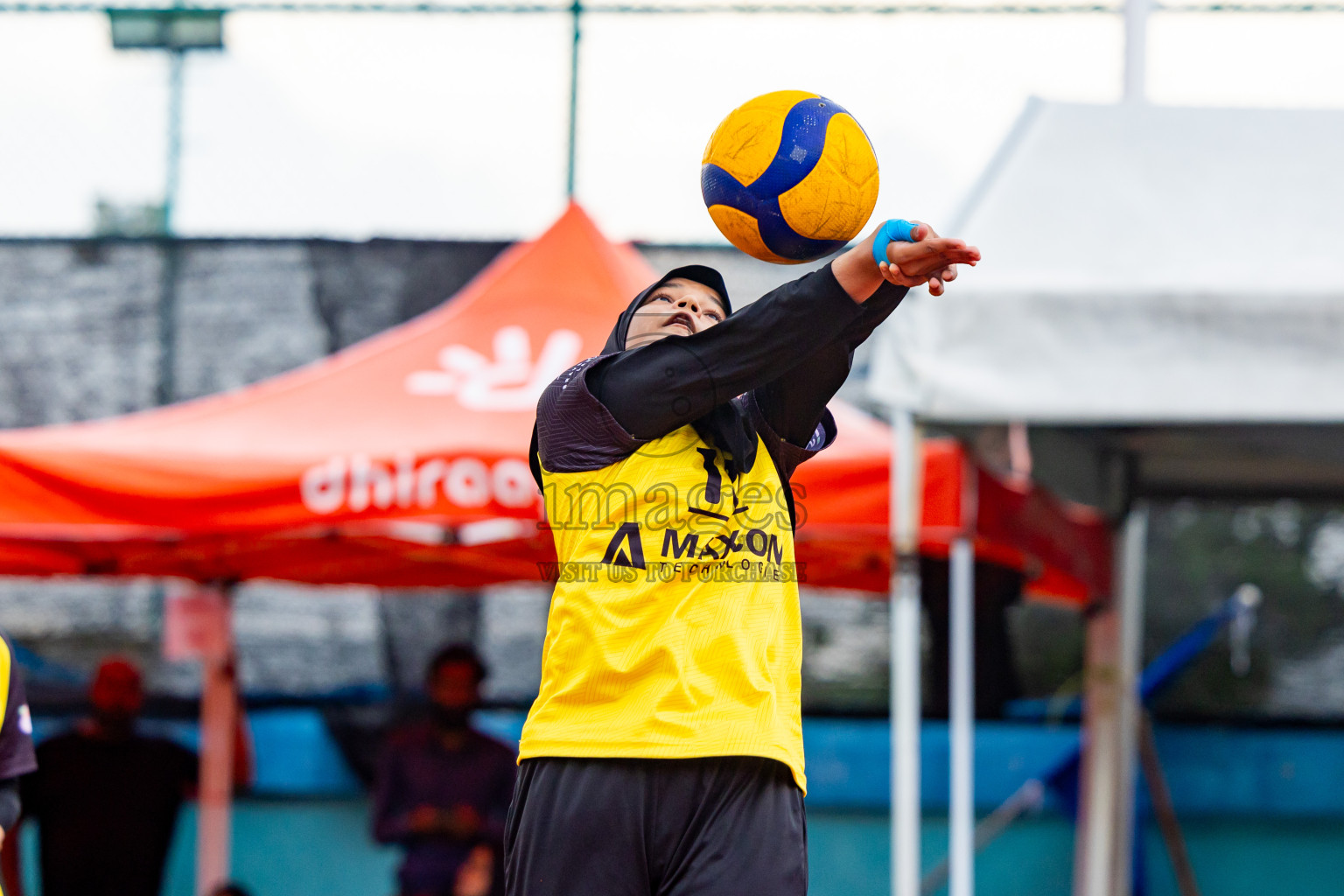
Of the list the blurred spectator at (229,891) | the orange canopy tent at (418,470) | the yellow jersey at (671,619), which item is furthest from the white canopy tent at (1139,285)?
the blurred spectator at (229,891)

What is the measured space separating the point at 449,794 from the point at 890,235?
400cm

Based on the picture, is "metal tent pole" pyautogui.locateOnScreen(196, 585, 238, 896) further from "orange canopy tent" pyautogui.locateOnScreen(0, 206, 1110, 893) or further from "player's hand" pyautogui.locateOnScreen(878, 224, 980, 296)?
"player's hand" pyautogui.locateOnScreen(878, 224, 980, 296)

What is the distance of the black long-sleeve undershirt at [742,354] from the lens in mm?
2084

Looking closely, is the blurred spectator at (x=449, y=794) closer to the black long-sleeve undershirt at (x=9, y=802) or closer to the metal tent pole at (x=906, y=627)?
the metal tent pole at (x=906, y=627)

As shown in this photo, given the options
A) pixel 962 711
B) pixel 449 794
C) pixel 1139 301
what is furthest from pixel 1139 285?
pixel 449 794

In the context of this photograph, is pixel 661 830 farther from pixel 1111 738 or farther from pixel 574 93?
pixel 574 93

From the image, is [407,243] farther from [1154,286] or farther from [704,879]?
[704,879]

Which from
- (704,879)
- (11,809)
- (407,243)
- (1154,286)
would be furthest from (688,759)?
(407,243)

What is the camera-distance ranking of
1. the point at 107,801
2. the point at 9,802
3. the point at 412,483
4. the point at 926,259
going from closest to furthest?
the point at 926,259 → the point at 9,802 → the point at 412,483 → the point at 107,801

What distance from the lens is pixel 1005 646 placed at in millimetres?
6750

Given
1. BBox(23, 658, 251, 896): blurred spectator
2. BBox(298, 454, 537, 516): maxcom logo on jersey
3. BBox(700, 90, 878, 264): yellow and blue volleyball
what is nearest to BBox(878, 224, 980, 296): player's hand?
BBox(700, 90, 878, 264): yellow and blue volleyball

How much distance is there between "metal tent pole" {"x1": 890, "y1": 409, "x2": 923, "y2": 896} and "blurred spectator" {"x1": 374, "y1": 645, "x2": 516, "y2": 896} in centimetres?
180

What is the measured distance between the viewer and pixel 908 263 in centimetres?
197

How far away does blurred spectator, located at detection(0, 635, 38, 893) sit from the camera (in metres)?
3.16
